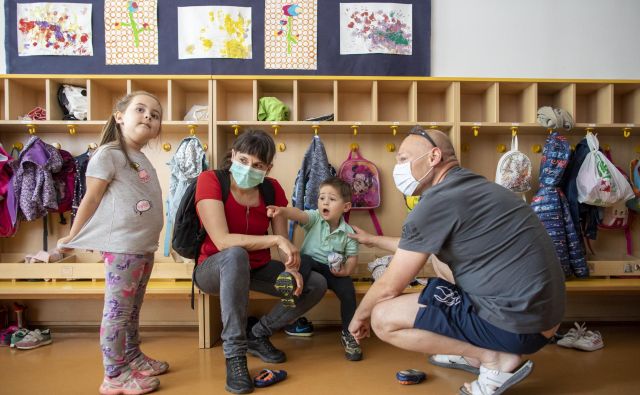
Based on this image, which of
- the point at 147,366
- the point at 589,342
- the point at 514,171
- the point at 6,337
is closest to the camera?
the point at 147,366

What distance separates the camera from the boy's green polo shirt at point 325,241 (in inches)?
104

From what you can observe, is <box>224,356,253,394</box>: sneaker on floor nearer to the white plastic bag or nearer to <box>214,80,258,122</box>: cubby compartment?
<box>214,80,258,122</box>: cubby compartment

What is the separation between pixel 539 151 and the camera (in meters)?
3.22

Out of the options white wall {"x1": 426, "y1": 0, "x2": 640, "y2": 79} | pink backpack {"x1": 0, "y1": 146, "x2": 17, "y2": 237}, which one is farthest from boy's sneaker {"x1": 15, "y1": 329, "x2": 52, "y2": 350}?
white wall {"x1": 426, "y1": 0, "x2": 640, "y2": 79}

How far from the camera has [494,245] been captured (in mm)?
1708

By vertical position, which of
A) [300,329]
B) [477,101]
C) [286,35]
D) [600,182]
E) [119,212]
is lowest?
[300,329]

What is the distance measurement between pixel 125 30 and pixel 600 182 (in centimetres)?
315

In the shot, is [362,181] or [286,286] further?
[362,181]

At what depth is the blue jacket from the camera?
279cm

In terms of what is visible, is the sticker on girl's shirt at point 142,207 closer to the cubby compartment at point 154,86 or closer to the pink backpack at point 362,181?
the cubby compartment at point 154,86

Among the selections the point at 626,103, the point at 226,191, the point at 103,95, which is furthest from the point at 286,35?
the point at 626,103

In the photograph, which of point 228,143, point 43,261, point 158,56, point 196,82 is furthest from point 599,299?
point 43,261

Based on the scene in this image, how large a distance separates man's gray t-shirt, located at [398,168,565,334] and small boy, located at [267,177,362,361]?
874 mm

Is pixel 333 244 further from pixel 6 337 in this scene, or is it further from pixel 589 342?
pixel 6 337
